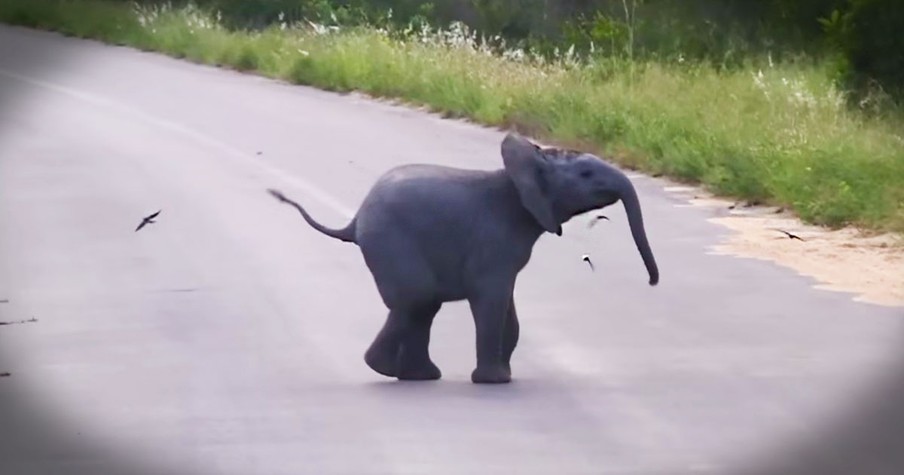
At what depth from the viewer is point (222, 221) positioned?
53.5ft

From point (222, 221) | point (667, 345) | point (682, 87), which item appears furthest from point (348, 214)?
point (682, 87)

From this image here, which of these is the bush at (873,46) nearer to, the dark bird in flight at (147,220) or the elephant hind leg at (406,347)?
the dark bird in flight at (147,220)

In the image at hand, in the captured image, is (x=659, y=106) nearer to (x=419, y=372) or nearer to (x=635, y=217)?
(x=419, y=372)

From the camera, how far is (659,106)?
71.1 ft

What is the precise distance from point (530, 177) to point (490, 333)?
2.20ft

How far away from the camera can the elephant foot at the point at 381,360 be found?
10.0 meters

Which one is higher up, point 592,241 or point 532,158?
point 532,158

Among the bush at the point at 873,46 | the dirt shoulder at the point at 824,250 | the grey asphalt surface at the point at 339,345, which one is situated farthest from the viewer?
the bush at the point at 873,46

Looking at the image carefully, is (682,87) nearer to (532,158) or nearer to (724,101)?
(724,101)

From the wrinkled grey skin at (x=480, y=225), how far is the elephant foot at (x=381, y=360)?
0.34 meters

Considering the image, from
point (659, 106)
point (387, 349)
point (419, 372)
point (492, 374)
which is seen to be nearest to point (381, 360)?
point (387, 349)

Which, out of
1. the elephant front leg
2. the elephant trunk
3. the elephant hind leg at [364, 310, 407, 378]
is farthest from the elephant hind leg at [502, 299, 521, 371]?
the elephant trunk

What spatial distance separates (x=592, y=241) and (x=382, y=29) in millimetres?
17292

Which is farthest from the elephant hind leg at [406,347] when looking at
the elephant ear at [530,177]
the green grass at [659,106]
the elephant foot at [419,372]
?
the green grass at [659,106]
